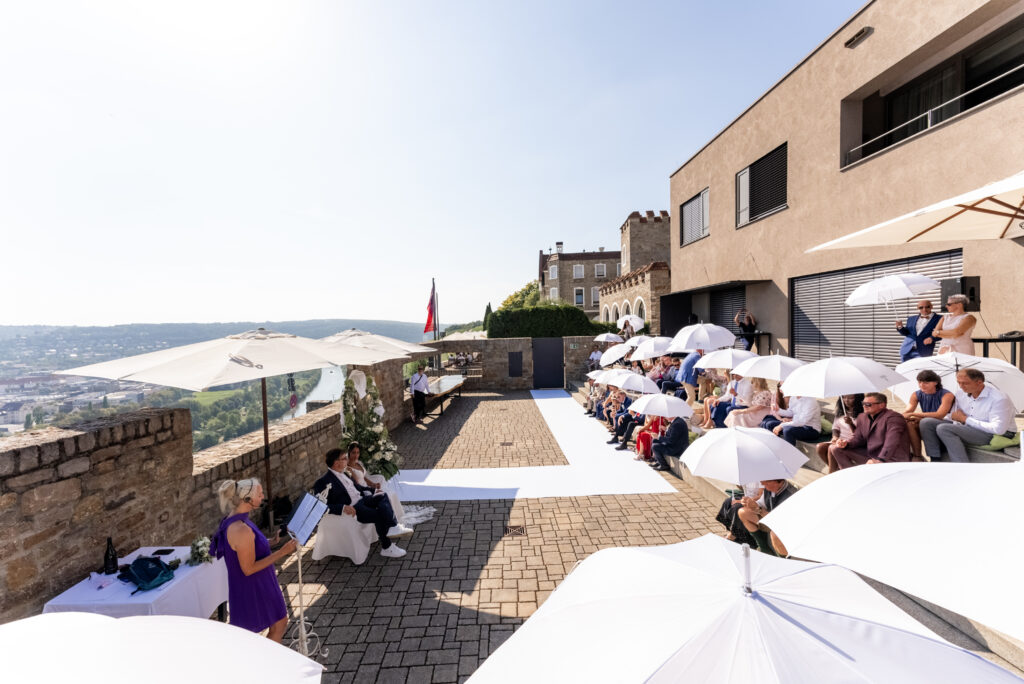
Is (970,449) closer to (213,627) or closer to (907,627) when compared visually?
(907,627)

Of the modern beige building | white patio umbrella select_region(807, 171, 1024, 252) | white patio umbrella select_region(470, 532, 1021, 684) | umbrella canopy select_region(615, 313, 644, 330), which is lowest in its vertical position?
white patio umbrella select_region(470, 532, 1021, 684)

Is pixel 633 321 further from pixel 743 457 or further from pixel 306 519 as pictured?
pixel 306 519

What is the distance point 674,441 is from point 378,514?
568 centimetres

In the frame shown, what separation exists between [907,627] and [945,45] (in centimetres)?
1012

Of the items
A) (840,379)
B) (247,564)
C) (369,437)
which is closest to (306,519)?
(247,564)

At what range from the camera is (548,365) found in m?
21.8

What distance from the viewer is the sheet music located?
13.3 feet

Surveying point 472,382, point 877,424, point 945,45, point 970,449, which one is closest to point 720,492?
point 877,424

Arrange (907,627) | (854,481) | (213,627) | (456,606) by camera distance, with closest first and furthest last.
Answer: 1. (213,627)
2. (907,627)
3. (854,481)
4. (456,606)

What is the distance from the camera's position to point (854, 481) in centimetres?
242

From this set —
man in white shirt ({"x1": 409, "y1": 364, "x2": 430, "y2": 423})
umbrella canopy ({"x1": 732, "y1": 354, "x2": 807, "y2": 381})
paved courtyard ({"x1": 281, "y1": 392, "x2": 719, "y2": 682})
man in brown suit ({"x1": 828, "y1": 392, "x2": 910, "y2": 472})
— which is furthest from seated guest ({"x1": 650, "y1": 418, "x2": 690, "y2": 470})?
man in white shirt ({"x1": 409, "y1": 364, "x2": 430, "y2": 423})

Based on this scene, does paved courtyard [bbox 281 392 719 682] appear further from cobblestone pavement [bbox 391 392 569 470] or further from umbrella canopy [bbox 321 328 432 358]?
umbrella canopy [bbox 321 328 432 358]

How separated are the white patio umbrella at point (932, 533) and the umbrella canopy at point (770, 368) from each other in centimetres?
503

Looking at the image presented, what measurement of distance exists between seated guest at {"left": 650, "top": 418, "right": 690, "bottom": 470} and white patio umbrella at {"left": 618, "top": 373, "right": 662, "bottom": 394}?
79 cm
